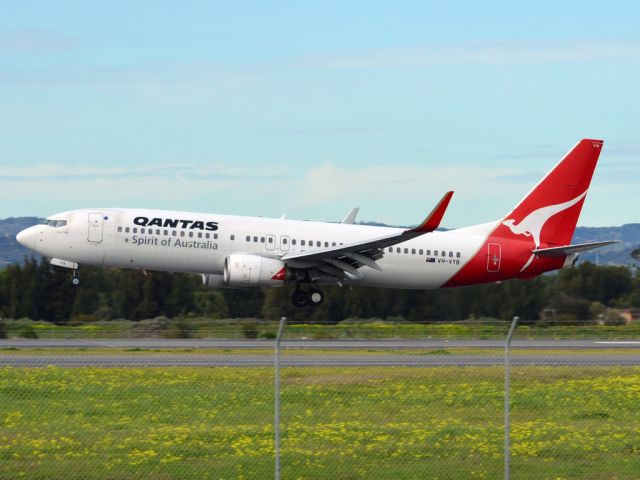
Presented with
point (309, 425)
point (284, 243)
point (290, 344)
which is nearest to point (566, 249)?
point (284, 243)

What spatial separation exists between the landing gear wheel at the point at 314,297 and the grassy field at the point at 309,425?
19.4m

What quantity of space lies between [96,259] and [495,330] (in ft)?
47.2

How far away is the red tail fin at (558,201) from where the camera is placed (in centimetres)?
4453

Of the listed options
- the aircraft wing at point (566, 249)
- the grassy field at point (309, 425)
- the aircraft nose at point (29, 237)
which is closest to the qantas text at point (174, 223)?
the aircraft nose at point (29, 237)

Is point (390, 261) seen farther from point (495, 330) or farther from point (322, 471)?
point (322, 471)

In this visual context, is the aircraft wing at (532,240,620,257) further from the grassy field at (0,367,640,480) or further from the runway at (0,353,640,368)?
the grassy field at (0,367,640,480)

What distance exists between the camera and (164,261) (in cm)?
Answer: 3978

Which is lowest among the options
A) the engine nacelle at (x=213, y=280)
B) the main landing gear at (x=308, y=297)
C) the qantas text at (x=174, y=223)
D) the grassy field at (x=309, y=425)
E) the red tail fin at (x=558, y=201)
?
the grassy field at (x=309, y=425)

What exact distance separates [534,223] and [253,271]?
12.3 m

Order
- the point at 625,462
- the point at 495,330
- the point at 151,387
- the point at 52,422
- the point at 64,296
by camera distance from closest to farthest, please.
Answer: the point at 625,462, the point at 52,422, the point at 151,387, the point at 495,330, the point at 64,296

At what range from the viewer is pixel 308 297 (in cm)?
4172

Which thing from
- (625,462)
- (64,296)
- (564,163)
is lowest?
(625,462)

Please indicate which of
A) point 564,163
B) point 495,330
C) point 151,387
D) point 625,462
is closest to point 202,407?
point 151,387

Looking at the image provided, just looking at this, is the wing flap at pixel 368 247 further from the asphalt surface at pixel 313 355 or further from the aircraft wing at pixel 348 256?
the asphalt surface at pixel 313 355
